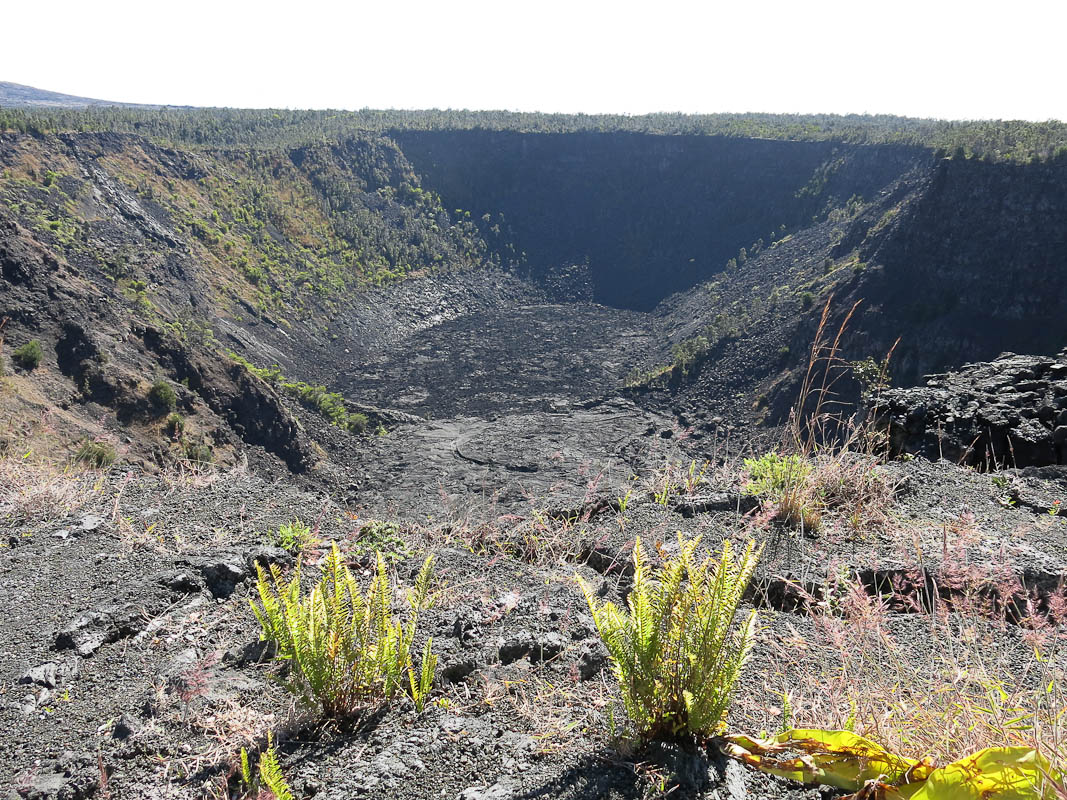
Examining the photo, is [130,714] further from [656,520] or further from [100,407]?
[100,407]

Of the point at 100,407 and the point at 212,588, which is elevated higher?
the point at 212,588

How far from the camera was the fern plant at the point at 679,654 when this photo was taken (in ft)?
5.78

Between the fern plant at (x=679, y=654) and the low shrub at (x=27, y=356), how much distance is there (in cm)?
1345

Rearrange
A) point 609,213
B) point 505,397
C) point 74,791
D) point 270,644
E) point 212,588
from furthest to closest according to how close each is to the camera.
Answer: point 609,213, point 505,397, point 212,588, point 270,644, point 74,791

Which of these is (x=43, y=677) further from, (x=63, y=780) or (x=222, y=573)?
(x=222, y=573)

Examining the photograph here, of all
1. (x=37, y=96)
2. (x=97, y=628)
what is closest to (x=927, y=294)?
(x=97, y=628)

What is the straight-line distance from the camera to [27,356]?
11602mm

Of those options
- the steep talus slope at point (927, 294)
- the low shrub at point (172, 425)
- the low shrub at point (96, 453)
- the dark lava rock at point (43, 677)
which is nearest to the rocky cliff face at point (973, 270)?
the steep talus slope at point (927, 294)

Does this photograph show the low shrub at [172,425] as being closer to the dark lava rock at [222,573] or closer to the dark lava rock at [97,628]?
the dark lava rock at [222,573]

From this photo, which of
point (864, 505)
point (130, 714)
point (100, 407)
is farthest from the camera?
point (100, 407)

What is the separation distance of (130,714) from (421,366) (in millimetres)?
21790

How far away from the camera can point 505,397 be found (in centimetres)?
2064

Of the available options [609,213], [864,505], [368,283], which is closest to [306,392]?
[368,283]

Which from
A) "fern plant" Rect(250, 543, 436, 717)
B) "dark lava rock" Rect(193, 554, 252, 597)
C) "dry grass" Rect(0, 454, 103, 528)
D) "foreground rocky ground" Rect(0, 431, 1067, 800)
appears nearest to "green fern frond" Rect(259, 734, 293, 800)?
"foreground rocky ground" Rect(0, 431, 1067, 800)
